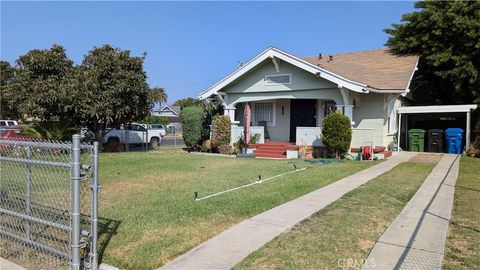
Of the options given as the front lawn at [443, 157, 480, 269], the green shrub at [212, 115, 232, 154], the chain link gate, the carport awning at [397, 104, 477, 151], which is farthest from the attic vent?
the chain link gate

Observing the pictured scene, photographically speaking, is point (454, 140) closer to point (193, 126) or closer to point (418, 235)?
point (193, 126)

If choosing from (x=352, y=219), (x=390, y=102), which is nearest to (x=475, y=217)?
(x=352, y=219)

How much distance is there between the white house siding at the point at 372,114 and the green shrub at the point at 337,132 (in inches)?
105

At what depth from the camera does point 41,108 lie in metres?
16.7

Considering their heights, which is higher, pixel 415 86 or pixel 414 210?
pixel 415 86

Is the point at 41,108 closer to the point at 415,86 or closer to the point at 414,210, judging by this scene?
the point at 414,210

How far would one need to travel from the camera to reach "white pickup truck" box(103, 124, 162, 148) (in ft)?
76.6

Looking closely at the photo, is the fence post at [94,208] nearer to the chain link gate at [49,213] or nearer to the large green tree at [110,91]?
the chain link gate at [49,213]

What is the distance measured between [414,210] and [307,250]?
3.12 meters

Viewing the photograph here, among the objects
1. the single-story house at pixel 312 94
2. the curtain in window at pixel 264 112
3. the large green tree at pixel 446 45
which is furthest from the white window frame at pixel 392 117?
the curtain in window at pixel 264 112

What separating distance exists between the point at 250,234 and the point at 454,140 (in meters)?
16.2

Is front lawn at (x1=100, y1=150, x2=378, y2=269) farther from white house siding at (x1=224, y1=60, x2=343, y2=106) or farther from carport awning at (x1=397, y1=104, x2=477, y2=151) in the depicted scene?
carport awning at (x1=397, y1=104, x2=477, y2=151)

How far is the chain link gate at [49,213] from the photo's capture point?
416 centimetres

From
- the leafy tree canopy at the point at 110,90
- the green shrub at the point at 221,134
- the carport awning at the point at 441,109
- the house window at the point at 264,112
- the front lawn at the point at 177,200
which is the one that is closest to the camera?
the front lawn at the point at 177,200
